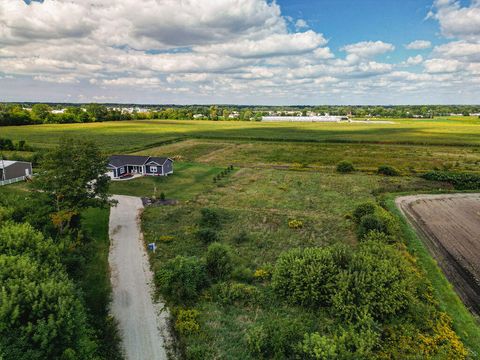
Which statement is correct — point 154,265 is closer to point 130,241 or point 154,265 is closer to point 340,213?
point 130,241

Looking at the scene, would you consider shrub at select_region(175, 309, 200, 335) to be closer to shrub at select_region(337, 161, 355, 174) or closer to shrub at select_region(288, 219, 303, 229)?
shrub at select_region(288, 219, 303, 229)

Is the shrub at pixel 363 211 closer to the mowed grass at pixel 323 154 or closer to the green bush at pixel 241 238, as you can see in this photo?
the green bush at pixel 241 238

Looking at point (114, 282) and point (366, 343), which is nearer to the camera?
point (366, 343)

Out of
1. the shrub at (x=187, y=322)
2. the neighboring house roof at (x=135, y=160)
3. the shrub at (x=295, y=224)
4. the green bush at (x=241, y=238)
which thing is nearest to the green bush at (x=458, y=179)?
the shrub at (x=295, y=224)

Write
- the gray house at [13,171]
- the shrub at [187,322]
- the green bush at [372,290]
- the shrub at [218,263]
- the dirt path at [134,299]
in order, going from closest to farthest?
the dirt path at [134,299] < the shrub at [187,322] < the green bush at [372,290] < the shrub at [218,263] < the gray house at [13,171]

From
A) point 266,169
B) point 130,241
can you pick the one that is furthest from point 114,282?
point 266,169

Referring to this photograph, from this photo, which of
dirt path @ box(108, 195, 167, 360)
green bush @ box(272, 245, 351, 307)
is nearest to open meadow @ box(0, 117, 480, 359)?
green bush @ box(272, 245, 351, 307)

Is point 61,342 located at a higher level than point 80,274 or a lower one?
higher
